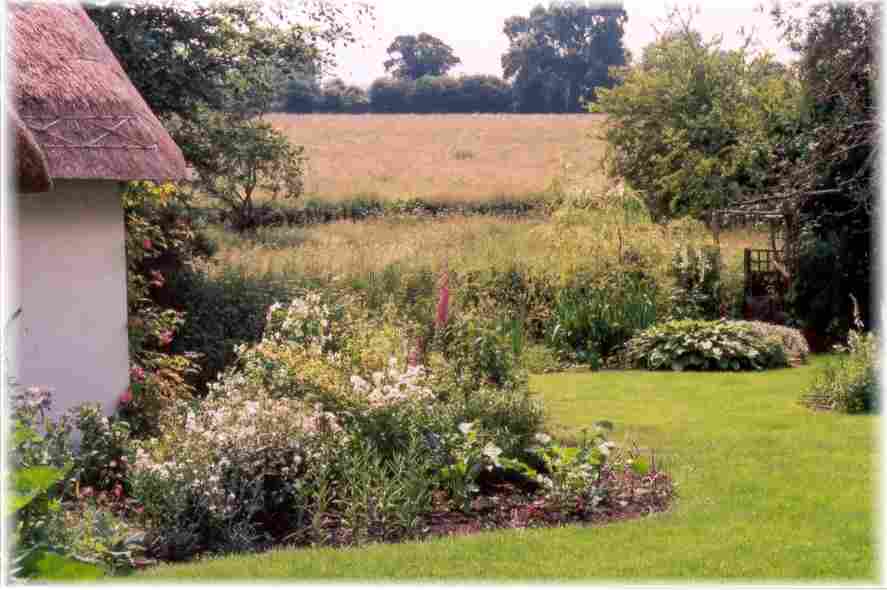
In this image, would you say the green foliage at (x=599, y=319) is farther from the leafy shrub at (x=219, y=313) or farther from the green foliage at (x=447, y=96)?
the green foliage at (x=447, y=96)

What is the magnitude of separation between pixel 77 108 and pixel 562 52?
19.7 m

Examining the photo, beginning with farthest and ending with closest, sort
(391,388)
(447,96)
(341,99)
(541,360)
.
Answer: (341,99) < (447,96) < (541,360) < (391,388)

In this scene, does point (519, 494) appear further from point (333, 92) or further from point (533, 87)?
point (333, 92)

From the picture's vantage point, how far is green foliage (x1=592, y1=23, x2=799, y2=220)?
69.6 feet

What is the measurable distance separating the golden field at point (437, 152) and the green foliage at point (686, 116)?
2185 millimetres

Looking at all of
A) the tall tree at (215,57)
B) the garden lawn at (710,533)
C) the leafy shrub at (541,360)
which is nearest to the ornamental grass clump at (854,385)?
the garden lawn at (710,533)

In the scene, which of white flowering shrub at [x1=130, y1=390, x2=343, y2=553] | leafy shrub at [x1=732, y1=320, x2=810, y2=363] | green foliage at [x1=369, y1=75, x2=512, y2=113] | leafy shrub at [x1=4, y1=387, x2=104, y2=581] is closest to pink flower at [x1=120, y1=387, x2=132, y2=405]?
leafy shrub at [x1=4, y1=387, x2=104, y2=581]

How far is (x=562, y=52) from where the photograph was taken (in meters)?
26.6

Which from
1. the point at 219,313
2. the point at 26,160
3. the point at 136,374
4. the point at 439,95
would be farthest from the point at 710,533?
the point at 439,95

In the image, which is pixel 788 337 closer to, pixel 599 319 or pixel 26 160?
pixel 599 319

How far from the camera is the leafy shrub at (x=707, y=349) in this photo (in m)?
13.4

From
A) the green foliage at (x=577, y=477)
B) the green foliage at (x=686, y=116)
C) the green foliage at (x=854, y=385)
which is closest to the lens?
the green foliage at (x=577, y=477)

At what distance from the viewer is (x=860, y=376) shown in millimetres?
10406

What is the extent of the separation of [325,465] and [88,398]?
288 centimetres
